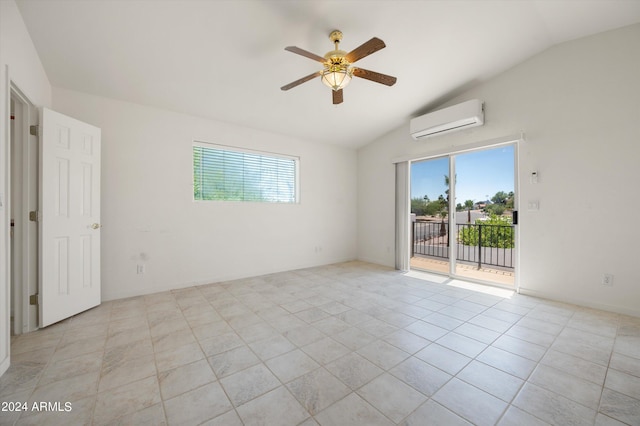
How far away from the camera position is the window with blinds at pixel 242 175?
13.2ft

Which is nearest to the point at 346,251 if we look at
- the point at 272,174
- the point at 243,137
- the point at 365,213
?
the point at 365,213

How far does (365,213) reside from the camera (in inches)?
228

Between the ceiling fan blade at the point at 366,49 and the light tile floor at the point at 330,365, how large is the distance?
2.52 meters

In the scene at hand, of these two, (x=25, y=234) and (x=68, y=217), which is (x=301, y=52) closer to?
(x=68, y=217)

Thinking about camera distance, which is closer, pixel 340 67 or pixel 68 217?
pixel 340 67

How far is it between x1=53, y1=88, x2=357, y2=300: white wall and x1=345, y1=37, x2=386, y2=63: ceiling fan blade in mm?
2520

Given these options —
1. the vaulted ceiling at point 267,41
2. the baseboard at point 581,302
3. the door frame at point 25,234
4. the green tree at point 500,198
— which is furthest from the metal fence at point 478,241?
the door frame at point 25,234

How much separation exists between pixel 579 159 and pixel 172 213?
5.35 metres

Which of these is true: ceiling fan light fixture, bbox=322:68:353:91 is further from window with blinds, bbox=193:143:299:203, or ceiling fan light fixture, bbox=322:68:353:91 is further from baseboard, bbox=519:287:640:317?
baseboard, bbox=519:287:640:317

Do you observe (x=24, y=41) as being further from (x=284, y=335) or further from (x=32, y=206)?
(x=284, y=335)

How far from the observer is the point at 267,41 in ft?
8.84

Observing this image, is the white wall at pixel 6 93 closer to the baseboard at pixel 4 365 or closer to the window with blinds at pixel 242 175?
the baseboard at pixel 4 365

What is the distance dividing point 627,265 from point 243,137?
5.26 metres

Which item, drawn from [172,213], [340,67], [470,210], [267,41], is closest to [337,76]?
[340,67]
